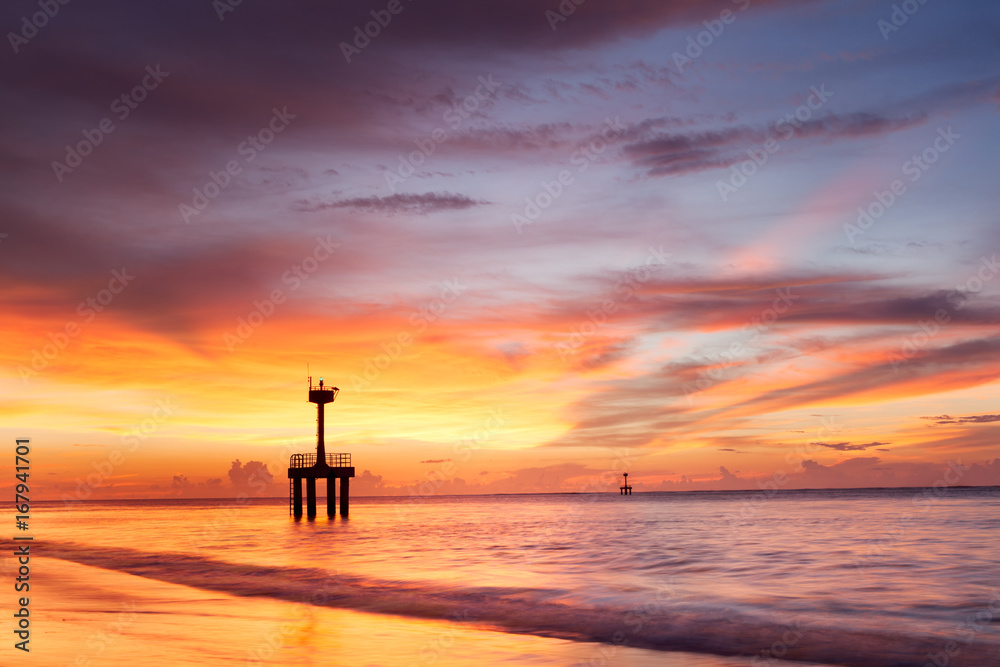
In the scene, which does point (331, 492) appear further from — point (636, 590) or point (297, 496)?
point (636, 590)

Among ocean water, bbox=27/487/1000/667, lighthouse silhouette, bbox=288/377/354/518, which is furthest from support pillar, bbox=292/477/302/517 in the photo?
ocean water, bbox=27/487/1000/667

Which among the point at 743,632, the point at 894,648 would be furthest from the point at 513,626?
the point at 894,648

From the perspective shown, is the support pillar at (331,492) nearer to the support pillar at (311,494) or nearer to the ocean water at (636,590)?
the support pillar at (311,494)

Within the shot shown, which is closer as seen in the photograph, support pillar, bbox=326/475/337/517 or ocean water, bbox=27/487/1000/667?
ocean water, bbox=27/487/1000/667

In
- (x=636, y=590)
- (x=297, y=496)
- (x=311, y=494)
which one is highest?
(x=311, y=494)

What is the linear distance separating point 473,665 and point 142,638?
5.99 m

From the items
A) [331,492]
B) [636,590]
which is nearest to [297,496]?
[331,492]

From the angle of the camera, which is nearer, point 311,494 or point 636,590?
point 636,590

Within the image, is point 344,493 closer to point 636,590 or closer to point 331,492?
point 331,492

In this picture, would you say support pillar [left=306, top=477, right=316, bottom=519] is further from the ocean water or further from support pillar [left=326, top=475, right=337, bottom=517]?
the ocean water

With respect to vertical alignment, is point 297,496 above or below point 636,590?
above

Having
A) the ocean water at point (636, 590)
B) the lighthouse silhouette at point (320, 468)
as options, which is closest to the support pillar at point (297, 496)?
the lighthouse silhouette at point (320, 468)

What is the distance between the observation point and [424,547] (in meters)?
39.0

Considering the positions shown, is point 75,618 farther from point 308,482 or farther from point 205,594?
point 308,482
